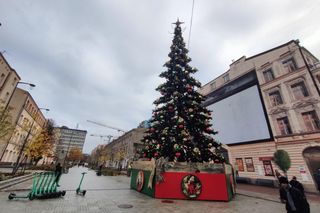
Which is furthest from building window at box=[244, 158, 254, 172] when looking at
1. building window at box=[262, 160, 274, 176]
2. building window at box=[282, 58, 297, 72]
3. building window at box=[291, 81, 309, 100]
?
building window at box=[282, 58, 297, 72]

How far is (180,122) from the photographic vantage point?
8906mm

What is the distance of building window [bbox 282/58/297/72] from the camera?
17953 mm

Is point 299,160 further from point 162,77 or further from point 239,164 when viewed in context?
point 162,77

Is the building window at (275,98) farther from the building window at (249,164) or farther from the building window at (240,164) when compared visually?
the building window at (240,164)

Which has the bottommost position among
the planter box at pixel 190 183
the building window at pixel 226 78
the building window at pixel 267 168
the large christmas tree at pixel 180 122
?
the planter box at pixel 190 183

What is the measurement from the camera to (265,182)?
57.0ft

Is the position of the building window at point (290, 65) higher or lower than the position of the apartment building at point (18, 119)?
higher

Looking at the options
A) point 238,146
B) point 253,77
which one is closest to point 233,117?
point 238,146

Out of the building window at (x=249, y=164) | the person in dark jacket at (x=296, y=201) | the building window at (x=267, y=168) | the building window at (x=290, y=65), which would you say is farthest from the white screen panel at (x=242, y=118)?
the person in dark jacket at (x=296, y=201)

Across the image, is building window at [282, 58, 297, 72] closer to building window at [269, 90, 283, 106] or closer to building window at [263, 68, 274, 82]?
building window at [263, 68, 274, 82]

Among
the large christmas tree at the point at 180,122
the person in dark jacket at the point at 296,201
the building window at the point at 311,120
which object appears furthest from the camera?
the building window at the point at 311,120

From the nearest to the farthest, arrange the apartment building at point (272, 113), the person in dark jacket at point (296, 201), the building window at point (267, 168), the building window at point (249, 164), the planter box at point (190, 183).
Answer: the person in dark jacket at point (296, 201) → the planter box at point (190, 183) → the apartment building at point (272, 113) → the building window at point (267, 168) → the building window at point (249, 164)

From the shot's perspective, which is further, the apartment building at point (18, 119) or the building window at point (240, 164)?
the apartment building at point (18, 119)

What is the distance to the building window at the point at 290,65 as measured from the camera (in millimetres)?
17953
